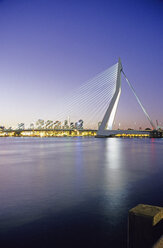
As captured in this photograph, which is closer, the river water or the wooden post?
the wooden post

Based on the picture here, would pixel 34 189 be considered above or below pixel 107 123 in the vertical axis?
below

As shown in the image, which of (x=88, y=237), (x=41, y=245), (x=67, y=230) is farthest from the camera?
(x=67, y=230)

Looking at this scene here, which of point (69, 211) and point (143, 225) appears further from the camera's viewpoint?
point (69, 211)

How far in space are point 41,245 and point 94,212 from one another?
2.06 meters

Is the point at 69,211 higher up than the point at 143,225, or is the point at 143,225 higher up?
the point at 143,225

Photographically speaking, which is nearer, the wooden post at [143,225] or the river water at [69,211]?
the wooden post at [143,225]

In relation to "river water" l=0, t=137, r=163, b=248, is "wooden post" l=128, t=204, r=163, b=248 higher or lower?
higher

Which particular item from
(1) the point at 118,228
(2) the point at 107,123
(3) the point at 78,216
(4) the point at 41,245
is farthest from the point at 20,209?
(2) the point at 107,123

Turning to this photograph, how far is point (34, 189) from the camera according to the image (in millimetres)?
8594

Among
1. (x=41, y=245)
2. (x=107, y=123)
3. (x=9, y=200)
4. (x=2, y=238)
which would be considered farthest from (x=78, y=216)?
(x=107, y=123)

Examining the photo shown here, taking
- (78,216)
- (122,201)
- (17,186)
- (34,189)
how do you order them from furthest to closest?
(17,186)
(34,189)
(122,201)
(78,216)

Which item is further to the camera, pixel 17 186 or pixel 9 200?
pixel 17 186

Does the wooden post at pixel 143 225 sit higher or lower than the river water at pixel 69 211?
higher

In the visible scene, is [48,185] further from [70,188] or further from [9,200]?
[9,200]
